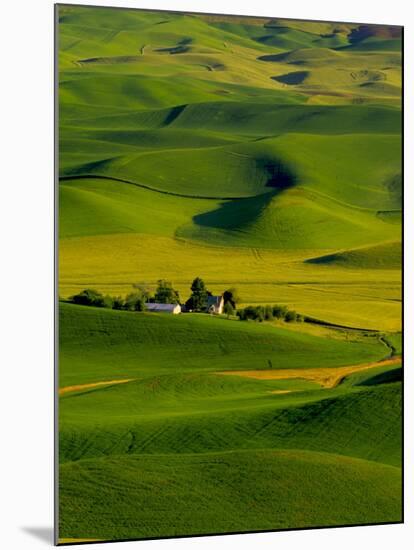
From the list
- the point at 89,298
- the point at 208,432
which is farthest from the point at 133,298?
the point at 208,432

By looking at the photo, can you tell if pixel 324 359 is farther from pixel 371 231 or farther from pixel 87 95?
pixel 87 95

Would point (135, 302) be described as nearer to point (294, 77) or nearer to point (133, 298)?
point (133, 298)

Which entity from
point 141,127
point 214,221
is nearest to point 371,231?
point 214,221

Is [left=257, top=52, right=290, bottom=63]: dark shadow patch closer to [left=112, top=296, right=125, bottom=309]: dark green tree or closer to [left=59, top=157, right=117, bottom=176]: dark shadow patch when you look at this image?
[left=59, top=157, right=117, bottom=176]: dark shadow patch

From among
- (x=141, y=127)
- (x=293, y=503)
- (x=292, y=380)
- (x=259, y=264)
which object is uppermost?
(x=141, y=127)

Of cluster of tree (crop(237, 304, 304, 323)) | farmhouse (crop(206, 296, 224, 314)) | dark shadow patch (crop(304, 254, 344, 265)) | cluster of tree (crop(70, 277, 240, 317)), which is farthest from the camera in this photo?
dark shadow patch (crop(304, 254, 344, 265))

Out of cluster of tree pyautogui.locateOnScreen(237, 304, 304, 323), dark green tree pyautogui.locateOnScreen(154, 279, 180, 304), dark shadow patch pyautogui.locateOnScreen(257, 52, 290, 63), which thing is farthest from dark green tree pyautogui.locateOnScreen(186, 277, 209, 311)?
dark shadow patch pyautogui.locateOnScreen(257, 52, 290, 63)
